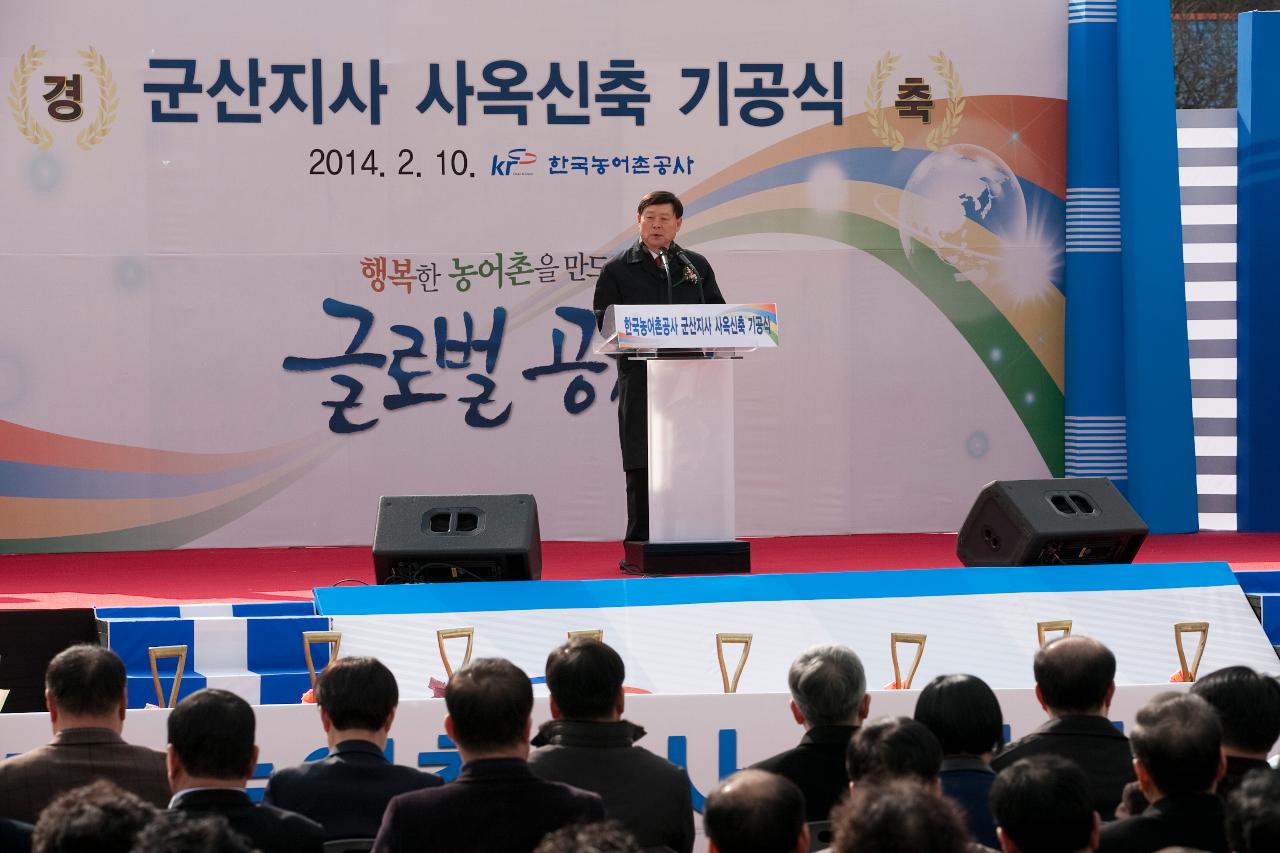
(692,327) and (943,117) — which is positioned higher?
(943,117)

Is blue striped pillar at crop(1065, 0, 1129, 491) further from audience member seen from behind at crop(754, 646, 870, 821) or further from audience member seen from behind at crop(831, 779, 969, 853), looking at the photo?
audience member seen from behind at crop(831, 779, 969, 853)

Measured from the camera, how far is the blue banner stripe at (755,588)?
14.5 feet

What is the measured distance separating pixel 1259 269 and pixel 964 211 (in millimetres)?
1433

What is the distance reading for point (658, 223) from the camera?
521 cm

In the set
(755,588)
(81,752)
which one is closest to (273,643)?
(755,588)

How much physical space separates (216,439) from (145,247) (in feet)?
2.96

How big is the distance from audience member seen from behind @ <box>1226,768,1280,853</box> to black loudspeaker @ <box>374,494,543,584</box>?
3127mm

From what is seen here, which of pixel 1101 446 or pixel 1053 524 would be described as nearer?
pixel 1053 524

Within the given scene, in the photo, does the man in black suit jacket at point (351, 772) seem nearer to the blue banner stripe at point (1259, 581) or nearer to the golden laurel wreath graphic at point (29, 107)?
the blue banner stripe at point (1259, 581)

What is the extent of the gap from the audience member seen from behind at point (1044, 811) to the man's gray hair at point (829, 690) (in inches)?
26.5

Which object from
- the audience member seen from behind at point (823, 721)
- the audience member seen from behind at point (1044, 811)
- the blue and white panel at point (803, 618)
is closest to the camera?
the audience member seen from behind at point (1044, 811)

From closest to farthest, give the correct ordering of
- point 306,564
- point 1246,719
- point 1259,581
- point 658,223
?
point 1246,719, point 658,223, point 1259,581, point 306,564

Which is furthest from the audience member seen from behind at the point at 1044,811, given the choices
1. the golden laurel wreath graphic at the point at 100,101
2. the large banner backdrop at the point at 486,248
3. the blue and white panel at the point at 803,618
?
the golden laurel wreath graphic at the point at 100,101

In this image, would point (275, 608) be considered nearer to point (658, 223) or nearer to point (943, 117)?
point (658, 223)
